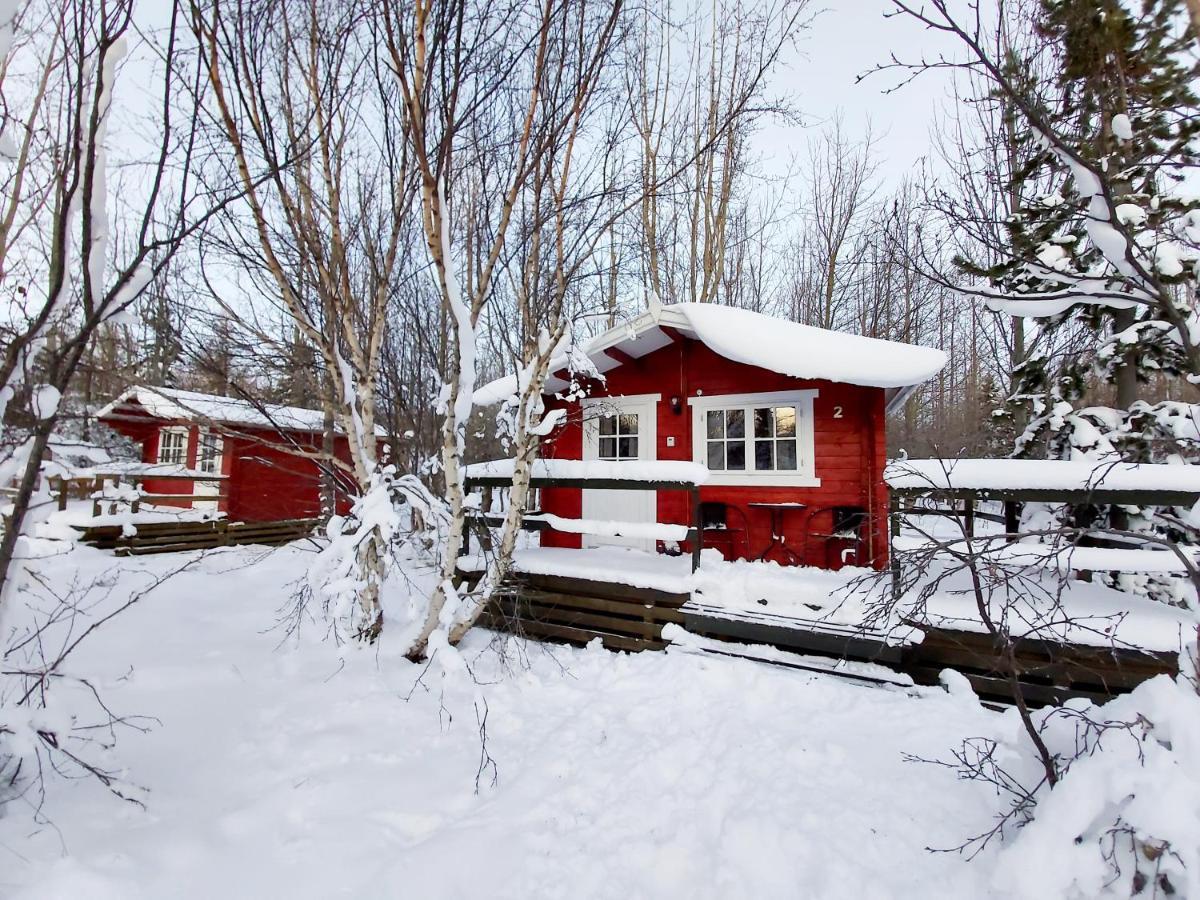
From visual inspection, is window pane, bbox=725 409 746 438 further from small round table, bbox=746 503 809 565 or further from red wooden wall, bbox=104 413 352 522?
red wooden wall, bbox=104 413 352 522

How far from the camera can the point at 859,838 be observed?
235 centimetres

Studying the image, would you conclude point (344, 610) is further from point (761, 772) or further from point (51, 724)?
point (761, 772)

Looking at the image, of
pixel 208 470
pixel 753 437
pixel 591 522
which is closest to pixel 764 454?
pixel 753 437

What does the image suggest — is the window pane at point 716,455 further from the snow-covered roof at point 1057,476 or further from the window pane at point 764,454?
the snow-covered roof at point 1057,476

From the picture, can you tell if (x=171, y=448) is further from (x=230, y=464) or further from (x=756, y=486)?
(x=756, y=486)

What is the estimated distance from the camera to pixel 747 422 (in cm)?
668

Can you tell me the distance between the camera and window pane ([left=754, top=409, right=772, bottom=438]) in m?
6.57

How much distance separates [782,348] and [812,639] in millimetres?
3042

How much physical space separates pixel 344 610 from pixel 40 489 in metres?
1.71

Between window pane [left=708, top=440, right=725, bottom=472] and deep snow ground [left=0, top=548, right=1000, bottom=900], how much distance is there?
3089 mm

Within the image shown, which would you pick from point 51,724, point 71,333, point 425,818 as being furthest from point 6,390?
point 425,818

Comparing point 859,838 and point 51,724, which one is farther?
point 859,838

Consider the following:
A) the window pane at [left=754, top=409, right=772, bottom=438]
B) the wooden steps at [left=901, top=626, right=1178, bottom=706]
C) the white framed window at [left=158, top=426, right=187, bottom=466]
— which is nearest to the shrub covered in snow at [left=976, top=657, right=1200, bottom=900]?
the wooden steps at [left=901, top=626, right=1178, bottom=706]

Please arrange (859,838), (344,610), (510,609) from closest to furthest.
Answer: (859,838) → (344,610) → (510,609)
